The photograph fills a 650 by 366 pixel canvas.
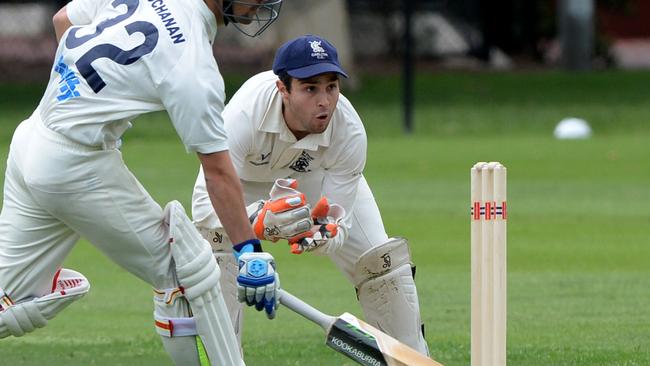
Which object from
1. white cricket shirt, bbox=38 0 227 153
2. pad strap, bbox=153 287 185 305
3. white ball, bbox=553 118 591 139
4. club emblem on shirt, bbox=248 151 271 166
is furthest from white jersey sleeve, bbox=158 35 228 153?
white ball, bbox=553 118 591 139

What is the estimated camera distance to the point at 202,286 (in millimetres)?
5020

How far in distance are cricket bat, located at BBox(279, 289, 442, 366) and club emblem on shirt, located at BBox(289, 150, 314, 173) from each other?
0.96 metres

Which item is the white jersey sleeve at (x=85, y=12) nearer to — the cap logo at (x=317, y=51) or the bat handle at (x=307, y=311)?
the cap logo at (x=317, y=51)

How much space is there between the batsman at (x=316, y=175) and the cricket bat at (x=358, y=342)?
1.26 feet

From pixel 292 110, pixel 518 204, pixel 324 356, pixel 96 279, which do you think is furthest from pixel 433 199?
pixel 292 110

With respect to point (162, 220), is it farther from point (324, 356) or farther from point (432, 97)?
point (432, 97)

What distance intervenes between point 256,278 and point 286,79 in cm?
114

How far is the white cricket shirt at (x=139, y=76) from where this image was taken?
4.79 metres

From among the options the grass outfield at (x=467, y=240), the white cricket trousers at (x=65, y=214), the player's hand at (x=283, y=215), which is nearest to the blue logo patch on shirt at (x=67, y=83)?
the white cricket trousers at (x=65, y=214)

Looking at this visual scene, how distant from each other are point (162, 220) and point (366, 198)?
1449mm

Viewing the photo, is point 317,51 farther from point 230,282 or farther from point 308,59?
point 230,282

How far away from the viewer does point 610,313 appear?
25.2 feet

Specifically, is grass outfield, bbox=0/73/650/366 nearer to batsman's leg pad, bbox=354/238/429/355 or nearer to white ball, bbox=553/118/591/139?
white ball, bbox=553/118/591/139

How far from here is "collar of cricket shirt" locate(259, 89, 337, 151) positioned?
5.91 m
